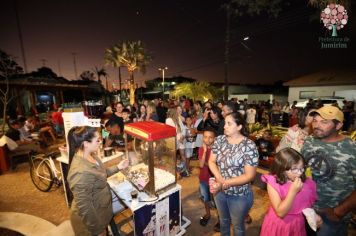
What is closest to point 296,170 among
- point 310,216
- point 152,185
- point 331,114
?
point 310,216

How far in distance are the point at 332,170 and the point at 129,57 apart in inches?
805

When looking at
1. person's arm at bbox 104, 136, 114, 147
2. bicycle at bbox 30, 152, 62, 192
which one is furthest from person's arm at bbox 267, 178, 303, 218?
bicycle at bbox 30, 152, 62, 192

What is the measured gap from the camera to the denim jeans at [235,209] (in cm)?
257

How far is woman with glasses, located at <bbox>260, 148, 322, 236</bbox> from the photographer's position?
195 cm

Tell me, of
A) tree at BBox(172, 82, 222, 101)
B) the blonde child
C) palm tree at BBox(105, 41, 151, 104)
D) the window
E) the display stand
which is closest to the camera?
the display stand

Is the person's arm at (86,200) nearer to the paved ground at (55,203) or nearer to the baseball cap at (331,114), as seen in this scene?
the paved ground at (55,203)

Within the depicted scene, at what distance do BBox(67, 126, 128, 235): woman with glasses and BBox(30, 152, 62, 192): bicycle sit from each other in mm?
3506

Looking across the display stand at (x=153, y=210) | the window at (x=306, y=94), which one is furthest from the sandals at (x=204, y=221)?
the window at (x=306, y=94)

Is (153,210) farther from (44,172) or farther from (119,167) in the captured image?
(44,172)

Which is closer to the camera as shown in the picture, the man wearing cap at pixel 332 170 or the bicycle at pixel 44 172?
the man wearing cap at pixel 332 170

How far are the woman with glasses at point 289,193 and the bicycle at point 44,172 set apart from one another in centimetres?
544

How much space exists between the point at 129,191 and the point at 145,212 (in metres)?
0.48

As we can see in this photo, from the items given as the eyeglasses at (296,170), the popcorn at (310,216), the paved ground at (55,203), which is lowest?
the paved ground at (55,203)

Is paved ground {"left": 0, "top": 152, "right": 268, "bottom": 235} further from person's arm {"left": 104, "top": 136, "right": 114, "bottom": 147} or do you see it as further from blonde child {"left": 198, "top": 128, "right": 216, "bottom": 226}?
person's arm {"left": 104, "top": 136, "right": 114, "bottom": 147}
